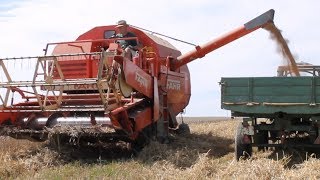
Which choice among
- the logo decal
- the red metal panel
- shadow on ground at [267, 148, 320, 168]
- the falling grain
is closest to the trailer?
shadow on ground at [267, 148, 320, 168]

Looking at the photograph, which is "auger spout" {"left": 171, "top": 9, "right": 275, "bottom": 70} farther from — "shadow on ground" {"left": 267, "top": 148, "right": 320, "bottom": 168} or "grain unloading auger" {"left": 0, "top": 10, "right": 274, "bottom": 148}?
"shadow on ground" {"left": 267, "top": 148, "right": 320, "bottom": 168}

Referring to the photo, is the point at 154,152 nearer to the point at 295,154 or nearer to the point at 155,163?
the point at 155,163

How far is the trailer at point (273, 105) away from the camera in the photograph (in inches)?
296

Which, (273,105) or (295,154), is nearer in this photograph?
(273,105)

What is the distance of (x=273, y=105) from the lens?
7695 mm

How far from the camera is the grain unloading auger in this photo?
8422 mm

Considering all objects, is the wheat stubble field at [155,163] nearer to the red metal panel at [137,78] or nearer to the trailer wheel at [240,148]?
the trailer wheel at [240,148]

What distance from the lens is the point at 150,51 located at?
34.1 feet

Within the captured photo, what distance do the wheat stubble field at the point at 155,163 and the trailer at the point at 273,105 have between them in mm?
359

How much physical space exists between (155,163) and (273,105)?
2.03m

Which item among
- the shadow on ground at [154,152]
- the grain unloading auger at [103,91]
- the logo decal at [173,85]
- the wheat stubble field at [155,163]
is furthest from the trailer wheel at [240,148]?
the logo decal at [173,85]

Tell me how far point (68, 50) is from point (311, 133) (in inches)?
206

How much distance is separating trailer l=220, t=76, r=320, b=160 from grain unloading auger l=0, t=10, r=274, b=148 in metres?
1.75

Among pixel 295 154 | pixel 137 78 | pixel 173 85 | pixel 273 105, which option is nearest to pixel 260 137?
pixel 295 154
